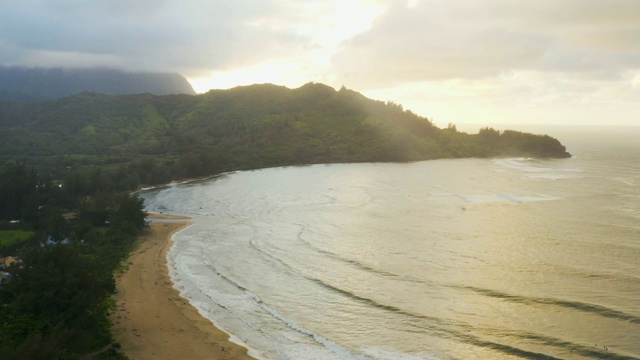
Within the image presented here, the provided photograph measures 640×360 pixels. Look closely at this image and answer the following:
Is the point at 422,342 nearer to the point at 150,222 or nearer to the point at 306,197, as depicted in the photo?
the point at 150,222

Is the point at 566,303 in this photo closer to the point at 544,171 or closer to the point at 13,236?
the point at 13,236

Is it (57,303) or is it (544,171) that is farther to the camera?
(544,171)

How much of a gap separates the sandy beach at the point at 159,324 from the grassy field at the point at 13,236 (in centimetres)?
1613

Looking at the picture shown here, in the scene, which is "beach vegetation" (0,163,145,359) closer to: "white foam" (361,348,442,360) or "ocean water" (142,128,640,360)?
"ocean water" (142,128,640,360)

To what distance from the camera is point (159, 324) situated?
40.3 m

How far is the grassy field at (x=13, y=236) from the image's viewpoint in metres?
60.9

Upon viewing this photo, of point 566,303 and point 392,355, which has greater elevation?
point 566,303

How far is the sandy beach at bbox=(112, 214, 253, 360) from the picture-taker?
1389 inches

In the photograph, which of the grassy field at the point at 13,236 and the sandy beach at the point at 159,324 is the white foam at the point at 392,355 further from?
the grassy field at the point at 13,236

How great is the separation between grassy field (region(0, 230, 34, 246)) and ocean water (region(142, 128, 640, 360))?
18.8 m

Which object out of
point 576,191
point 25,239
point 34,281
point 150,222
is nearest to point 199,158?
point 150,222

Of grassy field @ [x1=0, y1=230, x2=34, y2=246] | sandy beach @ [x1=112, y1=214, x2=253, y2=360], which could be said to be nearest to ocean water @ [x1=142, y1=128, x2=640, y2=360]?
sandy beach @ [x1=112, y1=214, x2=253, y2=360]

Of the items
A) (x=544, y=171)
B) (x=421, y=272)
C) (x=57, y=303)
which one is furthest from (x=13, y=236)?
(x=544, y=171)

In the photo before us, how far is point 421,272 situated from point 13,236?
52163mm
